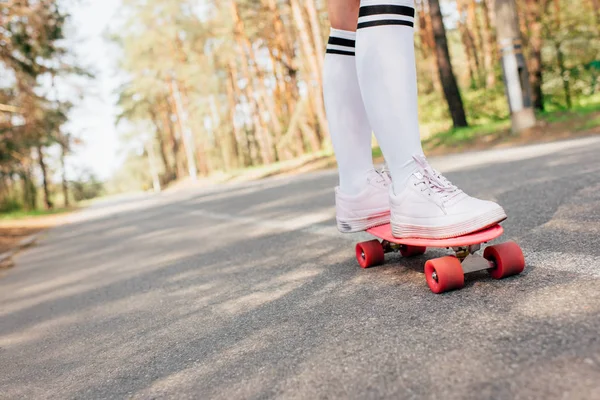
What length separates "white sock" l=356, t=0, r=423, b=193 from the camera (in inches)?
83.8

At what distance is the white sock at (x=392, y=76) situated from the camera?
6.98ft

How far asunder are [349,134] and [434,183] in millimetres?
621

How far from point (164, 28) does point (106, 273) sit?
114 feet

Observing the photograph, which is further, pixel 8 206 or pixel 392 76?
pixel 8 206

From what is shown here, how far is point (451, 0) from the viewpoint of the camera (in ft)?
103

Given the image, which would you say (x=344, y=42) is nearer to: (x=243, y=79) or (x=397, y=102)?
(x=397, y=102)

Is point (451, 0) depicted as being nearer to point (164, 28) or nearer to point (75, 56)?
point (164, 28)

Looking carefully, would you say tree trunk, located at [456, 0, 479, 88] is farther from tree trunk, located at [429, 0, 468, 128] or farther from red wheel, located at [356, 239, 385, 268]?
red wheel, located at [356, 239, 385, 268]

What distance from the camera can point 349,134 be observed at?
258 centimetres

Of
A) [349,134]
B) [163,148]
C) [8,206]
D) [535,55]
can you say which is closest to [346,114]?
[349,134]

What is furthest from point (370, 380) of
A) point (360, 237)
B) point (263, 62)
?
point (263, 62)

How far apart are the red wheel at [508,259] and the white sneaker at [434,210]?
99 millimetres

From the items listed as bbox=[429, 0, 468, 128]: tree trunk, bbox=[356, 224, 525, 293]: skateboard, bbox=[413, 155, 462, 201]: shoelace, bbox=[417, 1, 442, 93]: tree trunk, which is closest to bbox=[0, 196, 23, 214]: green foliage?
bbox=[417, 1, 442, 93]: tree trunk

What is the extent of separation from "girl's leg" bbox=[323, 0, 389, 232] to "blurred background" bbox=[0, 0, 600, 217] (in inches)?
360
